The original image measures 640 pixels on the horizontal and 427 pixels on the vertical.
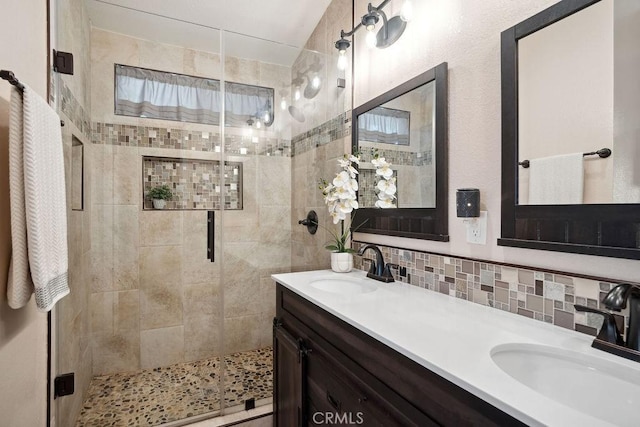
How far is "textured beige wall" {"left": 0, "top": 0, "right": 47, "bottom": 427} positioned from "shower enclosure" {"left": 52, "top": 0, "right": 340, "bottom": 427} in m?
0.73

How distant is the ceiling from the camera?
81.7 inches

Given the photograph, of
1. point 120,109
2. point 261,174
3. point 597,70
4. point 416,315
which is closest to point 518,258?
point 416,315

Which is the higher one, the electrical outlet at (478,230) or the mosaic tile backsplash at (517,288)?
the electrical outlet at (478,230)

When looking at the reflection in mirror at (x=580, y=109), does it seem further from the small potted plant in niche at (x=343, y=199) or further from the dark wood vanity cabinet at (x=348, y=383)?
the small potted plant in niche at (x=343, y=199)

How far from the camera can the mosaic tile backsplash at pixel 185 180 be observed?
2266 millimetres

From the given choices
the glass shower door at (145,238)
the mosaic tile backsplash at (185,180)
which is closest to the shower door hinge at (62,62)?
the glass shower door at (145,238)

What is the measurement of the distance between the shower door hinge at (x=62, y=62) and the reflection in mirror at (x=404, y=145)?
5.25 ft

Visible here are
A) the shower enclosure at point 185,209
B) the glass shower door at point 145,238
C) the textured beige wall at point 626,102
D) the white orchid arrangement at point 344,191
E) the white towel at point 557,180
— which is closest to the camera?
the textured beige wall at point 626,102

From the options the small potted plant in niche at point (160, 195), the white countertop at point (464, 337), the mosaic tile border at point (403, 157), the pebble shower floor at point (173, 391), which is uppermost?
the mosaic tile border at point (403, 157)

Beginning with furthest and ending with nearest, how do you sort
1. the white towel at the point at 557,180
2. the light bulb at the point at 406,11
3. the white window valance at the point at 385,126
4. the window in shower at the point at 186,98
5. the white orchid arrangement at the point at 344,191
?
the window in shower at the point at 186,98 → the white orchid arrangement at the point at 344,191 → the white window valance at the point at 385,126 → the light bulb at the point at 406,11 → the white towel at the point at 557,180

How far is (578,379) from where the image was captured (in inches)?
27.8

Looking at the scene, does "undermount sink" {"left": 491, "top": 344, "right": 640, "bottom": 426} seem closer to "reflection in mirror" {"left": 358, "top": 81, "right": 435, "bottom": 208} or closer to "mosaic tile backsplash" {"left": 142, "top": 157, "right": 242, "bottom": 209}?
"reflection in mirror" {"left": 358, "top": 81, "right": 435, "bottom": 208}

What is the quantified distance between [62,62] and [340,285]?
1.82 metres

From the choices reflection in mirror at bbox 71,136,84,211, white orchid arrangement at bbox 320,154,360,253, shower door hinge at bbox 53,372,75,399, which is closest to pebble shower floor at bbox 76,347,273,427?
shower door hinge at bbox 53,372,75,399
